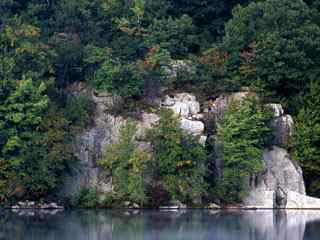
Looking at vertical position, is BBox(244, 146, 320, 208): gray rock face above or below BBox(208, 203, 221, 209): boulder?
above

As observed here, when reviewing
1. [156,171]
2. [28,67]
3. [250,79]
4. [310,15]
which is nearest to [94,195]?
[156,171]

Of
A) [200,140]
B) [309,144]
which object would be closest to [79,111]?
[200,140]

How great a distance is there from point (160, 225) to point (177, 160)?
24.1ft

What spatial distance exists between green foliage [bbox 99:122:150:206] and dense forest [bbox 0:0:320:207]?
52 millimetres

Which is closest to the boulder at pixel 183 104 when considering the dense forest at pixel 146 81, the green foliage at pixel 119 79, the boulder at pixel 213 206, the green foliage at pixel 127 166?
the dense forest at pixel 146 81

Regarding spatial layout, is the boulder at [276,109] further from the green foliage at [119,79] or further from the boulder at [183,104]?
the green foliage at [119,79]

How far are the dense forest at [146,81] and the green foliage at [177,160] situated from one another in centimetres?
5

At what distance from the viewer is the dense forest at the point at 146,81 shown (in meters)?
38.9

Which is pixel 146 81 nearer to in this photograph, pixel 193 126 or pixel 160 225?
pixel 193 126

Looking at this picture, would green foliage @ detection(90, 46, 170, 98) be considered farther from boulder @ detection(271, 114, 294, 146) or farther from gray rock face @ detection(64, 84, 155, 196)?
boulder @ detection(271, 114, 294, 146)

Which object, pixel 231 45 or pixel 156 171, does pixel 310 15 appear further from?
pixel 156 171

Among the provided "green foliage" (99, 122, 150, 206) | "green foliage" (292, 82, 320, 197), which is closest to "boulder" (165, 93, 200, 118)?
"green foliage" (99, 122, 150, 206)

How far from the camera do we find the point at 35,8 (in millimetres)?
44844

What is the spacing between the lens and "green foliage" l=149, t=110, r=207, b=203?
38688 millimetres
